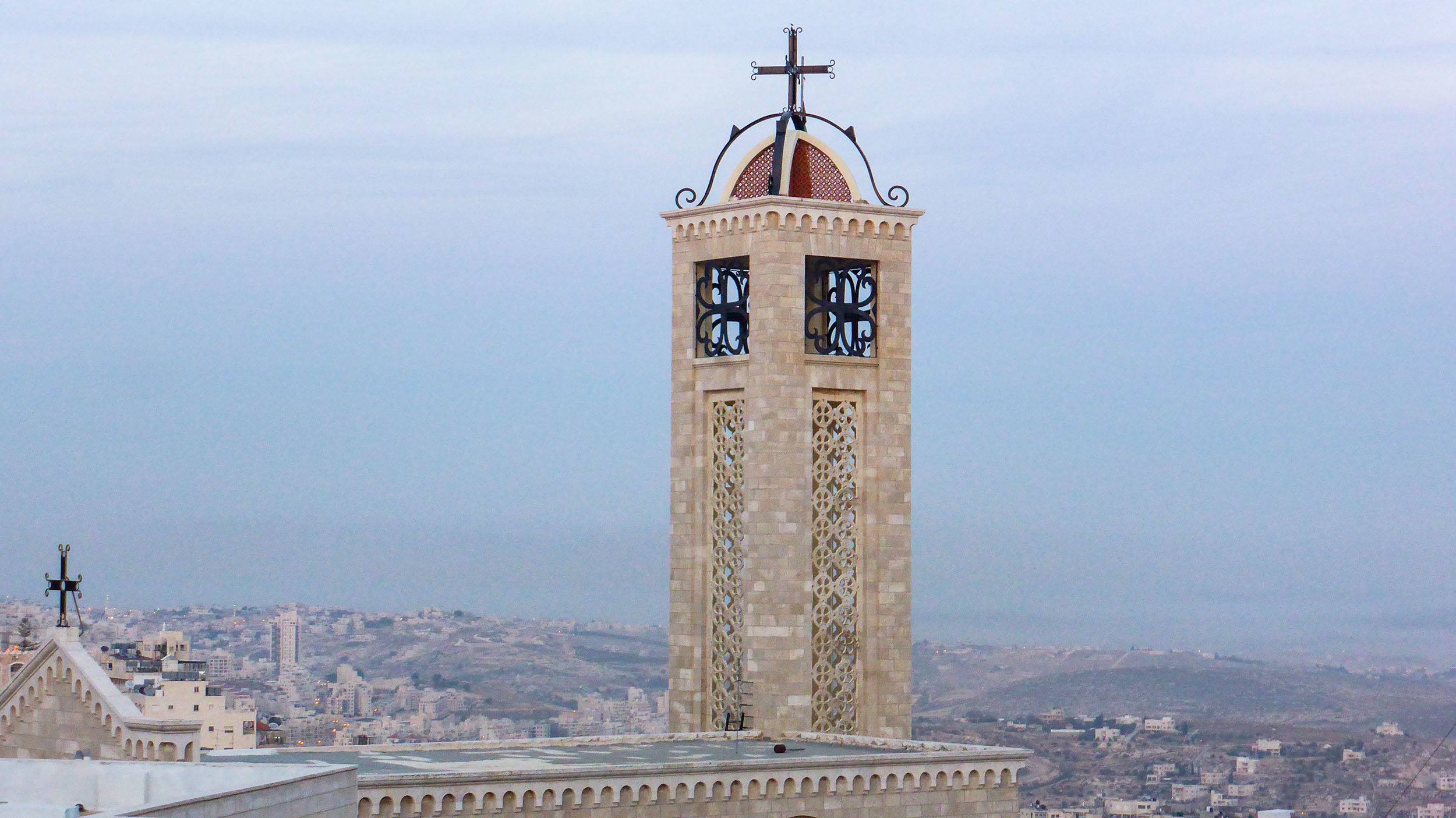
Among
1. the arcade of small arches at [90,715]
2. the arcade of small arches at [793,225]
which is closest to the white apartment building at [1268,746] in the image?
the arcade of small arches at [793,225]

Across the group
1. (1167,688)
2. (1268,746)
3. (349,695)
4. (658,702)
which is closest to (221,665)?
(349,695)

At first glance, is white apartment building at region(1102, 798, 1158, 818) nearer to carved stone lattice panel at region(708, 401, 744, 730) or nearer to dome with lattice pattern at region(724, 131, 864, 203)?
carved stone lattice panel at region(708, 401, 744, 730)

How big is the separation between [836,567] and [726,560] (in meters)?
1.52

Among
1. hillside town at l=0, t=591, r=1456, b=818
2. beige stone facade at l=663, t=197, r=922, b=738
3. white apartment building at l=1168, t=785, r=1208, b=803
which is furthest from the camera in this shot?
hillside town at l=0, t=591, r=1456, b=818

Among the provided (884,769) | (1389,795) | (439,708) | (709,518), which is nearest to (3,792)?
(884,769)

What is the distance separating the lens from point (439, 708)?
7044 cm

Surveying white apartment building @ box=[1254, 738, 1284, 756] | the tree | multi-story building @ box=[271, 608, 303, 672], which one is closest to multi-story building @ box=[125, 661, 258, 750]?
the tree

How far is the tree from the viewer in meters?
43.3

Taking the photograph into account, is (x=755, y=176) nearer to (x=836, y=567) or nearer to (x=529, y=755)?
(x=836, y=567)

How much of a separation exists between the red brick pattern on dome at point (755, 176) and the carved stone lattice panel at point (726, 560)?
2925mm

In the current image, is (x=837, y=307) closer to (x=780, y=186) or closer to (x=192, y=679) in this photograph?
(x=780, y=186)

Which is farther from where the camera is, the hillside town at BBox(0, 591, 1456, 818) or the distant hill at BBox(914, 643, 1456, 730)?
the distant hill at BBox(914, 643, 1456, 730)

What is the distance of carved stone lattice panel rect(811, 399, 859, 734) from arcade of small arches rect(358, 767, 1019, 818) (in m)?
3.41

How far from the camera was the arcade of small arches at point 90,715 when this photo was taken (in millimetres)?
24656
